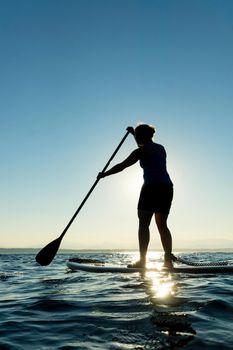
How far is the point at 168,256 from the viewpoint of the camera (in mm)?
8141

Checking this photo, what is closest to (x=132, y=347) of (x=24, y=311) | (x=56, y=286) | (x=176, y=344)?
(x=176, y=344)

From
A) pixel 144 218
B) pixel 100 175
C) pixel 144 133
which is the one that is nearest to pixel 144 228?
pixel 144 218

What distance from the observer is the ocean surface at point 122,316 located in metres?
3.22

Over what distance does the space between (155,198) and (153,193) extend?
0.36 ft

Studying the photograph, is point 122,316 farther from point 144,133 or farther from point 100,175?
point 144,133

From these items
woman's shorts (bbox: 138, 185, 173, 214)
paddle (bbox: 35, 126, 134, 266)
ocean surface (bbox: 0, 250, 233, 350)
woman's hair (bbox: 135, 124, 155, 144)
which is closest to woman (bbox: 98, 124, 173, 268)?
woman's shorts (bbox: 138, 185, 173, 214)

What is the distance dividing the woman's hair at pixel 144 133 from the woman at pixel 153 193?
19cm

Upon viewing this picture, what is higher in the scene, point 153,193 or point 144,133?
point 144,133

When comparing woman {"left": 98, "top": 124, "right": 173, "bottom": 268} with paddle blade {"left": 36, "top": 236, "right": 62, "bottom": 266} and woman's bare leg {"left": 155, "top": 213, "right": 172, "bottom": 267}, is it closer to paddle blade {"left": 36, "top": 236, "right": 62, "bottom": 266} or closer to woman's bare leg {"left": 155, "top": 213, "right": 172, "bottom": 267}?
woman's bare leg {"left": 155, "top": 213, "right": 172, "bottom": 267}

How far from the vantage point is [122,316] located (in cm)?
405

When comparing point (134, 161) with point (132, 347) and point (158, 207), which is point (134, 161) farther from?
point (132, 347)

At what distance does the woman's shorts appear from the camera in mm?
7969

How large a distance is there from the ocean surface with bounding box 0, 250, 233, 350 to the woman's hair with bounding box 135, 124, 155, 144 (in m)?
3.07

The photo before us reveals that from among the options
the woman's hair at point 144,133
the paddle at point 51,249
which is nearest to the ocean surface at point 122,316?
the paddle at point 51,249
